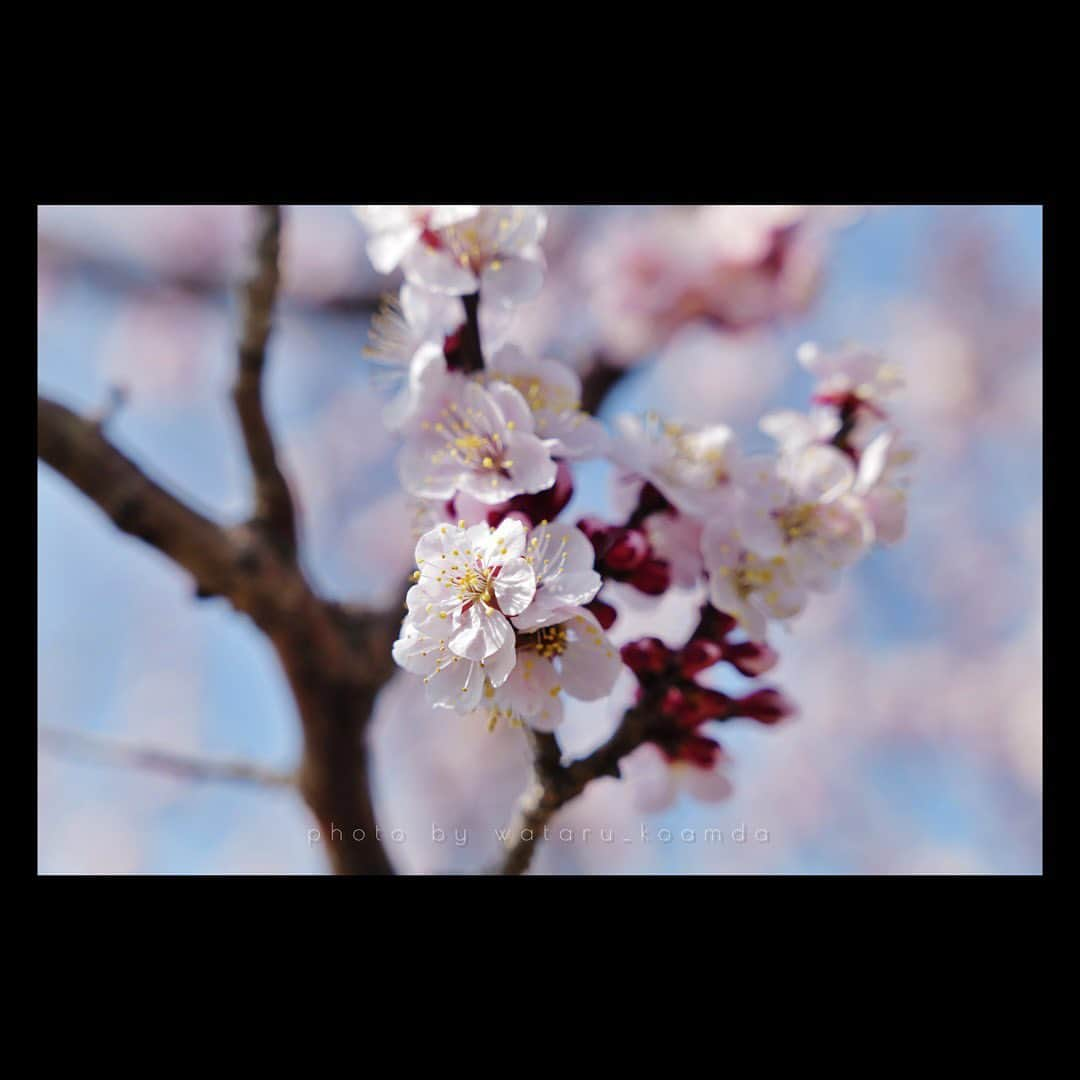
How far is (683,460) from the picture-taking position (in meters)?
1.07

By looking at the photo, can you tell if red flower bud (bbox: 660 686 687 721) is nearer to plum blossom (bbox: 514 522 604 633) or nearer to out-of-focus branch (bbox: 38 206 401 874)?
plum blossom (bbox: 514 522 604 633)

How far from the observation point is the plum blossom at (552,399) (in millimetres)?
971

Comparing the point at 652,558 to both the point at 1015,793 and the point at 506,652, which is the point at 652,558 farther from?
the point at 1015,793

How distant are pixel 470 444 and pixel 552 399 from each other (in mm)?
120

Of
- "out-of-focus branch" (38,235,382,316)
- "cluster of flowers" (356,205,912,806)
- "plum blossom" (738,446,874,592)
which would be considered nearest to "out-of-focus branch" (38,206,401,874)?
"cluster of flowers" (356,205,912,806)

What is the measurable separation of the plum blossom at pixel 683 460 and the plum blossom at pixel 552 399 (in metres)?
0.04

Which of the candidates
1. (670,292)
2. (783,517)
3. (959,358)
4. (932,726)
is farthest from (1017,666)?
(783,517)

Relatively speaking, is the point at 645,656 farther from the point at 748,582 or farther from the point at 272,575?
the point at 272,575

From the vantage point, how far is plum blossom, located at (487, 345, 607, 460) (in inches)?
38.2

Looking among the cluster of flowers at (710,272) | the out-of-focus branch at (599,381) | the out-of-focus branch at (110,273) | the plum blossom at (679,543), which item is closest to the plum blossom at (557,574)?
the plum blossom at (679,543)

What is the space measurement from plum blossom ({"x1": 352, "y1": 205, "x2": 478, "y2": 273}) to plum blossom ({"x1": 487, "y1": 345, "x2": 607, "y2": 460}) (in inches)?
6.2

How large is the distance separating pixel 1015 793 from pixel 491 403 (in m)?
5.47

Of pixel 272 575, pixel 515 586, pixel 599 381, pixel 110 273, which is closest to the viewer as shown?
pixel 515 586

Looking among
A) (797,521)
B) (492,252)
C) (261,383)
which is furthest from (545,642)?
(261,383)
